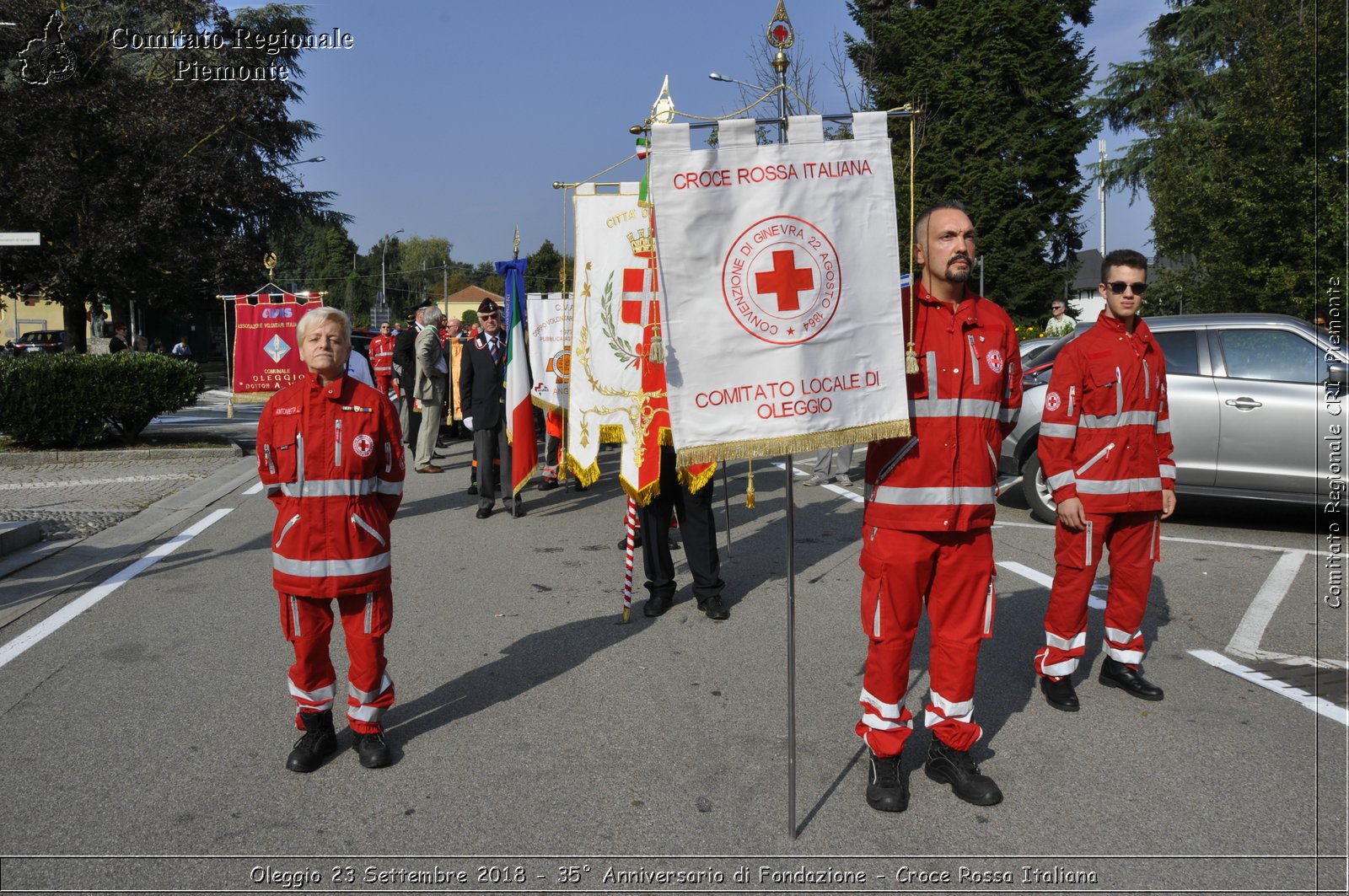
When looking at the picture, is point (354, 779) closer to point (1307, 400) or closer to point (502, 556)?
point (502, 556)

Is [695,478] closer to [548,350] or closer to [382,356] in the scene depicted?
[548,350]

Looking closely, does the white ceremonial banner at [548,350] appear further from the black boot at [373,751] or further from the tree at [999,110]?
the tree at [999,110]

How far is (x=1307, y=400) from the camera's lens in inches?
339

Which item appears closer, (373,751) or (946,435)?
(946,435)

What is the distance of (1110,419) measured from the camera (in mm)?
4945

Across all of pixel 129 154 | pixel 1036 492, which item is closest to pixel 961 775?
pixel 1036 492

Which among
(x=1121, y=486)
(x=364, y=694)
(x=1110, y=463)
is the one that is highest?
(x=1110, y=463)

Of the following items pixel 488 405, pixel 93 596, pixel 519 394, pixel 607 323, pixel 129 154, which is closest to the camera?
pixel 607 323

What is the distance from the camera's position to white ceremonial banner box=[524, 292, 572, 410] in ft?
32.4

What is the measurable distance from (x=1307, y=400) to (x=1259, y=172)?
8.69m

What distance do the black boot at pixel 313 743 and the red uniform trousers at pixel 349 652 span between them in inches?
1.6

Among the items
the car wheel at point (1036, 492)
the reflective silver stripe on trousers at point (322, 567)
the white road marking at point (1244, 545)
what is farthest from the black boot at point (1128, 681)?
the car wheel at point (1036, 492)

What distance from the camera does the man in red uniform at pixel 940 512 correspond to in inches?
150

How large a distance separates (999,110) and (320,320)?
136 feet
